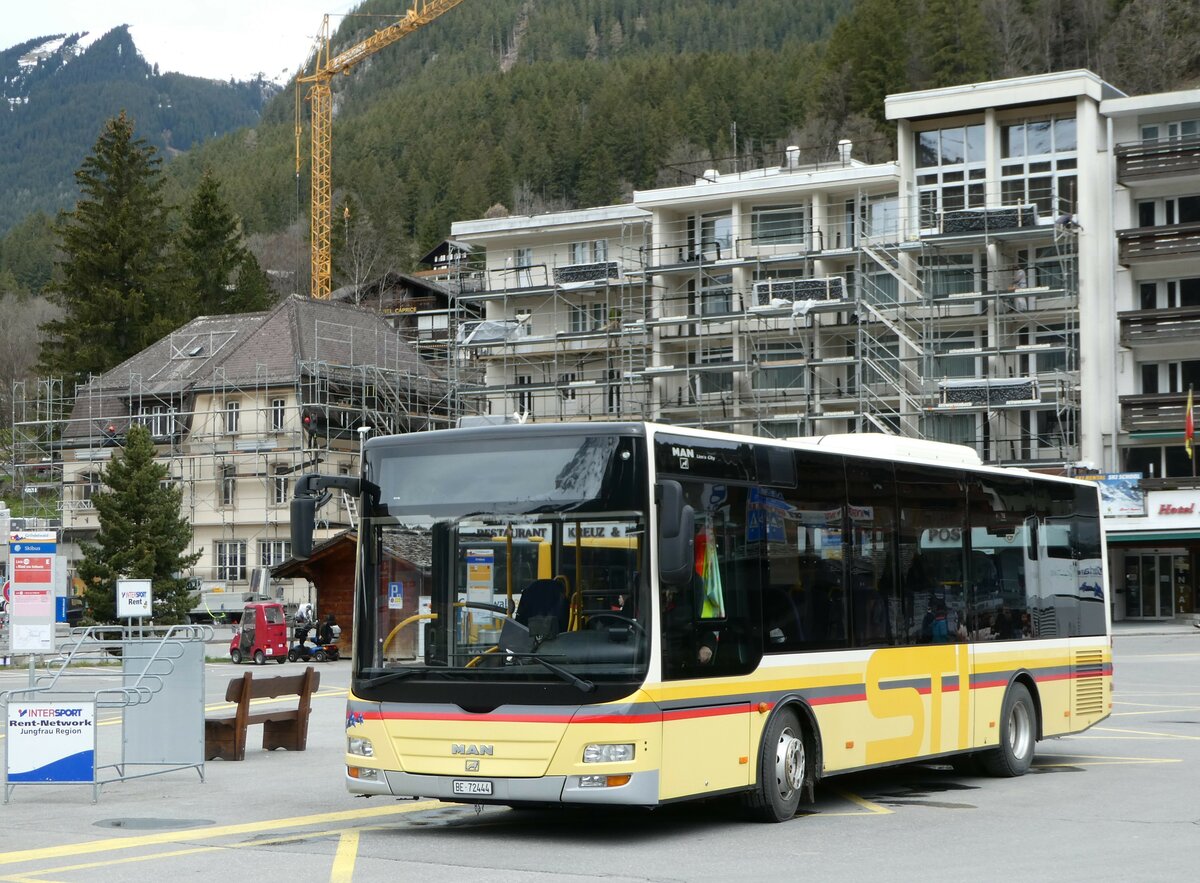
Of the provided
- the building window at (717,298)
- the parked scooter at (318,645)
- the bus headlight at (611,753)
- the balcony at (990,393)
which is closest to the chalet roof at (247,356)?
the building window at (717,298)

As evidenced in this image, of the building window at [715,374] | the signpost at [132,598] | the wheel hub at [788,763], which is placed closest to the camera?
the wheel hub at [788,763]

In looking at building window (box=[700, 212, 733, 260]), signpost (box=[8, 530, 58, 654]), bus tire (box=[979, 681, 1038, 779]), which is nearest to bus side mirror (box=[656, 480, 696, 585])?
bus tire (box=[979, 681, 1038, 779])

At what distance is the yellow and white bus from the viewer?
11.6 meters

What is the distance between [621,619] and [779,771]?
2132 millimetres

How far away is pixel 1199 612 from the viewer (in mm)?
60688

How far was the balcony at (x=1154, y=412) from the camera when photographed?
192 feet

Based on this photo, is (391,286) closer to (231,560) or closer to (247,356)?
(247,356)

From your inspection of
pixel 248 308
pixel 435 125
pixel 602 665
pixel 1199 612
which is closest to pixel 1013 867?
pixel 602 665

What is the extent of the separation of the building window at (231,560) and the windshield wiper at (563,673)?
216ft

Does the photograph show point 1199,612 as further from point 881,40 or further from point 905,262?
point 881,40

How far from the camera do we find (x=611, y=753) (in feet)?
37.6

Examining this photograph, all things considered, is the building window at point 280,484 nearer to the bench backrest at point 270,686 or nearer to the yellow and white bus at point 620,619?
the bench backrest at point 270,686

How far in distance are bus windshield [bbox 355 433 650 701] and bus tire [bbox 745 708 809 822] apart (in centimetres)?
166

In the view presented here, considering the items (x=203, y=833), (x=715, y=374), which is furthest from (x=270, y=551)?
(x=203, y=833)
